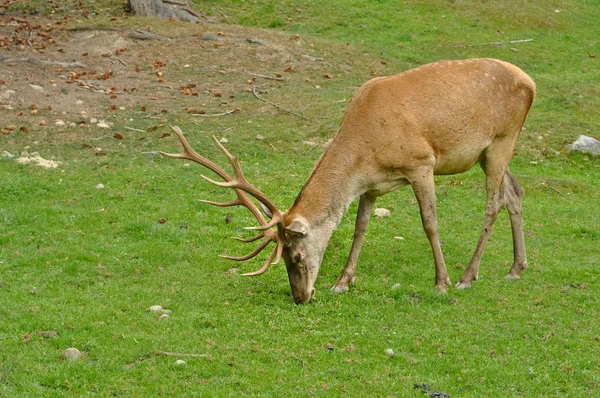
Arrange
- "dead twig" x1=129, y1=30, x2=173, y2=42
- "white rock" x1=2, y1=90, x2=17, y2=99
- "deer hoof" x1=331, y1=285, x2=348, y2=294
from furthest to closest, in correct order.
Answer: "dead twig" x1=129, y1=30, x2=173, y2=42, "white rock" x1=2, y1=90, x2=17, y2=99, "deer hoof" x1=331, y1=285, x2=348, y2=294

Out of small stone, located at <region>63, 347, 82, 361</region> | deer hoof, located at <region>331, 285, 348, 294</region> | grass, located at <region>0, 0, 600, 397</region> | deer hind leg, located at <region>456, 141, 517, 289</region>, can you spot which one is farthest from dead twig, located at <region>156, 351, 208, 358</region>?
deer hind leg, located at <region>456, 141, 517, 289</region>

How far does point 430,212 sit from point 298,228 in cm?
151

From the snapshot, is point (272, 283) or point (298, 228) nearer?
point (298, 228)

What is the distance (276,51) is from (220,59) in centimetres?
146

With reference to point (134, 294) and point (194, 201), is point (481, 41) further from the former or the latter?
point (134, 294)

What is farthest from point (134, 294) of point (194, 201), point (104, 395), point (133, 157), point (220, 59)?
point (220, 59)

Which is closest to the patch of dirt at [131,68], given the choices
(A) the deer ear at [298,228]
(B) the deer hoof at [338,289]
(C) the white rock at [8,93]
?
(C) the white rock at [8,93]

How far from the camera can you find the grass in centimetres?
671

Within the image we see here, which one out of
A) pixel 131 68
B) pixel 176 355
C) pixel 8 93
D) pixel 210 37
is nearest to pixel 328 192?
pixel 176 355

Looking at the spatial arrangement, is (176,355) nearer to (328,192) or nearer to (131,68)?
(328,192)

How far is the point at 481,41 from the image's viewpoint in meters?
21.2

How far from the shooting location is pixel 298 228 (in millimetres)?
8070

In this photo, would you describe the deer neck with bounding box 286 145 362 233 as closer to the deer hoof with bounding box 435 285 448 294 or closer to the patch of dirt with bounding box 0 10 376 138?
the deer hoof with bounding box 435 285 448 294

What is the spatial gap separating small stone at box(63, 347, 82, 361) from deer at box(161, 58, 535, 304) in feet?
6.22
